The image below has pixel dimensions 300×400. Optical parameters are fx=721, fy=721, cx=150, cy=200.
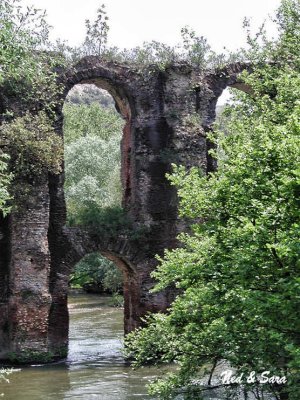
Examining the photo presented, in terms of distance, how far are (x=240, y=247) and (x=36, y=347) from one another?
10290 mm

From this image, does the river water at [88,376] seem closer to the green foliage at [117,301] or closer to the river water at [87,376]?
the river water at [87,376]

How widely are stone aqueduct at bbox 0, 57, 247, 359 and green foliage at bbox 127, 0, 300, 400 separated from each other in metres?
7.54

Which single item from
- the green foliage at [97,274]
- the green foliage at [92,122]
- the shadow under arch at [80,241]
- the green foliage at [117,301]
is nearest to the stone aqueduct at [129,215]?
the shadow under arch at [80,241]

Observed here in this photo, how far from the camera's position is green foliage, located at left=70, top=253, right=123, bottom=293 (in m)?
32.2

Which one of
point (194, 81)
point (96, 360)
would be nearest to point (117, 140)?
point (194, 81)

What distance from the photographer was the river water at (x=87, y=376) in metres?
14.7

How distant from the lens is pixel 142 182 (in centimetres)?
2027

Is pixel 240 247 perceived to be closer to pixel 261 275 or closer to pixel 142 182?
pixel 261 275

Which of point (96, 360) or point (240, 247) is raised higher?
point (240, 247)

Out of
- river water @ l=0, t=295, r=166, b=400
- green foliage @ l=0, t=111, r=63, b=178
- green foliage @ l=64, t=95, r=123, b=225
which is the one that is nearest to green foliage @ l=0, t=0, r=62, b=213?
green foliage @ l=0, t=111, r=63, b=178

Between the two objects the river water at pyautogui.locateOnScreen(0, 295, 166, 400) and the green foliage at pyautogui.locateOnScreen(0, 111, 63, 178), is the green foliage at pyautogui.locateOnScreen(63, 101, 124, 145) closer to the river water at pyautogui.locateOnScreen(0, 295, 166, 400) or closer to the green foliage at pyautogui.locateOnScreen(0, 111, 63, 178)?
the river water at pyautogui.locateOnScreen(0, 295, 166, 400)

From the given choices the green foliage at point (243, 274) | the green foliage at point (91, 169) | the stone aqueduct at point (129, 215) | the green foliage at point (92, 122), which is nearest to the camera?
the green foliage at point (243, 274)

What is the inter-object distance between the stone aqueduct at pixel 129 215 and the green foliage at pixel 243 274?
754cm

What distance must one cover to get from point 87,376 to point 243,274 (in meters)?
8.84
